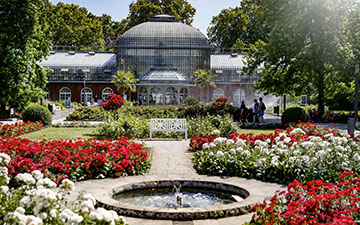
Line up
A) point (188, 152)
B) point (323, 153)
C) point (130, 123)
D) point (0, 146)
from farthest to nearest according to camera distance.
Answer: point (130, 123)
point (188, 152)
point (0, 146)
point (323, 153)

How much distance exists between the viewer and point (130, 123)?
48.7 ft

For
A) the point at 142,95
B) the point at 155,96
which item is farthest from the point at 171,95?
the point at 142,95

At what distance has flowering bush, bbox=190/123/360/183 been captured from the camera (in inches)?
301

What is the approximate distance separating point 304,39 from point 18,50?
1582 cm

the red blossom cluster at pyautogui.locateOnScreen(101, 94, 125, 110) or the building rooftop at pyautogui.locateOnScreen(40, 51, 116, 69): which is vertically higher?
the building rooftop at pyautogui.locateOnScreen(40, 51, 116, 69)

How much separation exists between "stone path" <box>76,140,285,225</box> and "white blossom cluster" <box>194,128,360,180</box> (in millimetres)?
398

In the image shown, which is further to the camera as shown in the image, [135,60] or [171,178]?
[135,60]

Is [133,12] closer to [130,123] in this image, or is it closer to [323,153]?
[130,123]

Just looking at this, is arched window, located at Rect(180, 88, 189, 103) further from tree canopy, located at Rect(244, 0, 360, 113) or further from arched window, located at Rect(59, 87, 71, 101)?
tree canopy, located at Rect(244, 0, 360, 113)

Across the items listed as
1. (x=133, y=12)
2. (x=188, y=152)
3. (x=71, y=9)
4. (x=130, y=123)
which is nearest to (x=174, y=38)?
(x=133, y=12)

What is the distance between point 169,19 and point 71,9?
46.1 ft

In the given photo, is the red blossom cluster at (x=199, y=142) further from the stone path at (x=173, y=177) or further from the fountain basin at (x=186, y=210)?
the fountain basin at (x=186, y=210)

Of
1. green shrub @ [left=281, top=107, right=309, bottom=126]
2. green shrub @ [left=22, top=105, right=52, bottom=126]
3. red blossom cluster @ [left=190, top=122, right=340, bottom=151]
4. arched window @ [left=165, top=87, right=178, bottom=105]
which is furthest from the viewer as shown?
arched window @ [left=165, top=87, right=178, bottom=105]

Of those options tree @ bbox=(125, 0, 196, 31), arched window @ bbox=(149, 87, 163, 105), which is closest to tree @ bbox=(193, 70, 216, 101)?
arched window @ bbox=(149, 87, 163, 105)
